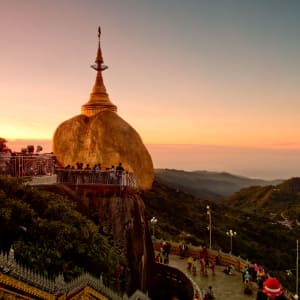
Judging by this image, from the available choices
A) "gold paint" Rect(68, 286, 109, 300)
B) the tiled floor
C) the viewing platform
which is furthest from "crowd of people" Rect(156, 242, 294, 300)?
"gold paint" Rect(68, 286, 109, 300)

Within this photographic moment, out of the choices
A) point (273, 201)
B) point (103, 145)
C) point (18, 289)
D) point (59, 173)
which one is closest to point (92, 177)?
point (59, 173)

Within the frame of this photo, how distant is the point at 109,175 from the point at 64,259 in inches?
261

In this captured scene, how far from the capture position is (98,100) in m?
26.6

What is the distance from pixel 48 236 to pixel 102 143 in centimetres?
929

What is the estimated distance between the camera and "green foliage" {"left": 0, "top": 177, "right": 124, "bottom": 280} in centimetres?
1441

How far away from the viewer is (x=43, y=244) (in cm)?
1484

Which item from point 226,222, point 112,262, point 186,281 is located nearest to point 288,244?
point 226,222

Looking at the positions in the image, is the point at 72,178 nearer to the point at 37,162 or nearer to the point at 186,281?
the point at 37,162

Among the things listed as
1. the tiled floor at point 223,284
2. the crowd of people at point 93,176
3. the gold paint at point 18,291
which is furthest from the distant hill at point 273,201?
the gold paint at point 18,291

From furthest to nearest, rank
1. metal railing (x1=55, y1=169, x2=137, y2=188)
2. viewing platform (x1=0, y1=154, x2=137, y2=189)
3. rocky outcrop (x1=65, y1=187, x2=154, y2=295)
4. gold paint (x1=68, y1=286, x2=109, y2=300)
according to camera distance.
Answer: metal railing (x1=55, y1=169, x2=137, y2=188), viewing platform (x1=0, y1=154, x2=137, y2=189), rocky outcrop (x1=65, y1=187, x2=154, y2=295), gold paint (x1=68, y1=286, x2=109, y2=300)

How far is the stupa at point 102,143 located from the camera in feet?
78.2

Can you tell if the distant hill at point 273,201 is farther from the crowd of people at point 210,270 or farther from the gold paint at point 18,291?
the gold paint at point 18,291

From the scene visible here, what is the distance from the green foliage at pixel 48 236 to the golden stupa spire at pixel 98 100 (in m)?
9.20

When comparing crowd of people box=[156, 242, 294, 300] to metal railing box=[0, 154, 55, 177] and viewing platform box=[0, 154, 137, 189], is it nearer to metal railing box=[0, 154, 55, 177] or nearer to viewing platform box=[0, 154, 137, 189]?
viewing platform box=[0, 154, 137, 189]
